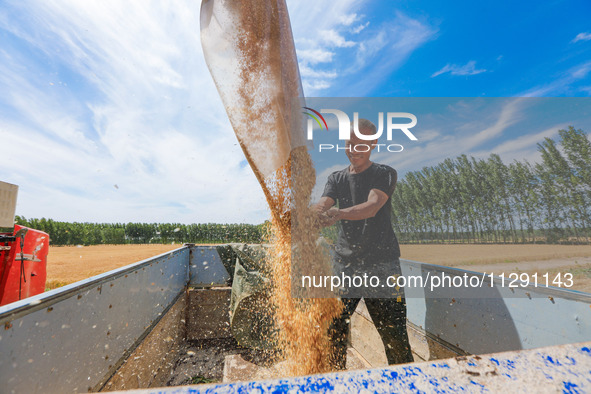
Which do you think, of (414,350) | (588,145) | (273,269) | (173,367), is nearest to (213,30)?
(273,269)

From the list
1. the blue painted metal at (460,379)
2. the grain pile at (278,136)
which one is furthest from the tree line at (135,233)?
the blue painted metal at (460,379)

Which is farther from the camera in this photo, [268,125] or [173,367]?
[173,367]

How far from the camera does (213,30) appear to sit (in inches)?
54.3

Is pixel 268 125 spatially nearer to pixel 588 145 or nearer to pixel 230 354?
pixel 230 354

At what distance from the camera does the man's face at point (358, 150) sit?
1891 millimetres

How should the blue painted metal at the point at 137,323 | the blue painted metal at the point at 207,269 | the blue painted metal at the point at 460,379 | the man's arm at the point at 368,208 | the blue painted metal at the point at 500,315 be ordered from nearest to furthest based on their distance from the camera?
1. the blue painted metal at the point at 460,379
2. the blue painted metal at the point at 137,323
3. the blue painted metal at the point at 500,315
4. the man's arm at the point at 368,208
5. the blue painted metal at the point at 207,269

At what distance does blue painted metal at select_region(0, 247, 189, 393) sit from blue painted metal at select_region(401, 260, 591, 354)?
1.94 metres

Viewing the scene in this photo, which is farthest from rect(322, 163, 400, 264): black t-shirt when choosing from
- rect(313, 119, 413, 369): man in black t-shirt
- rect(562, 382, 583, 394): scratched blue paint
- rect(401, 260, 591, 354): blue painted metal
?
rect(562, 382, 583, 394): scratched blue paint

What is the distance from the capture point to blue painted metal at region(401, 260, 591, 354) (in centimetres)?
112

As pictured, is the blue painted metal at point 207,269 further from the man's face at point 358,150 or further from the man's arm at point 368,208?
the man's face at point 358,150

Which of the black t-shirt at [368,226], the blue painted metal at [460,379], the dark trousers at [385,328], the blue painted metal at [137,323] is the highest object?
the black t-shirt at [368,226]

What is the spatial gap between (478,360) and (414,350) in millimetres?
1911

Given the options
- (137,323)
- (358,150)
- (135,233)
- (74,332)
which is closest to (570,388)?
(74,332)

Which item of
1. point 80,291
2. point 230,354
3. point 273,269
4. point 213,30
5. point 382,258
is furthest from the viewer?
point 230,354
